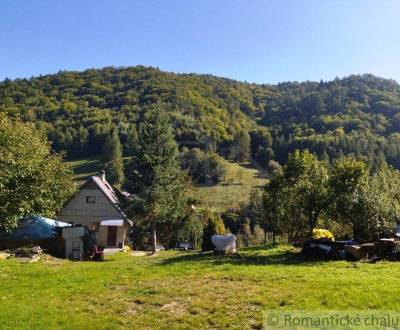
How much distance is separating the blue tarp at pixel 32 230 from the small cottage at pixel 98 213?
1141 cm

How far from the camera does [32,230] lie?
30.8 meters

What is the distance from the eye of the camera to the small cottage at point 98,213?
43656mm

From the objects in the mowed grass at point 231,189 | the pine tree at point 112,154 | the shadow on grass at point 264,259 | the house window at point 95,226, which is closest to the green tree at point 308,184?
the shadow on grass at point 264,259

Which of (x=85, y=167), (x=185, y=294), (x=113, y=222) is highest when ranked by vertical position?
(x=85, y=167)

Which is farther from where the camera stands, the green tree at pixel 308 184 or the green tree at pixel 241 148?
the green tree at pixel 241 148

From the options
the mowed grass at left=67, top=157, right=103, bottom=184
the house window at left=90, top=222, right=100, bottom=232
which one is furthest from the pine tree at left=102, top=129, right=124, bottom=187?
the house window at left=90, top=222, right=100, bottom=232

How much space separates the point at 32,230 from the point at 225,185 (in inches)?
4263

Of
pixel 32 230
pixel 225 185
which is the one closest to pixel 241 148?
pixel 225 185

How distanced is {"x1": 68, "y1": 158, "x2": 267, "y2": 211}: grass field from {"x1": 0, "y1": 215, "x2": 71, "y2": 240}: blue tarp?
76050 millimetres

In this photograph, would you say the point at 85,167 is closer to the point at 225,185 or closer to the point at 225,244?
the point at 225,185

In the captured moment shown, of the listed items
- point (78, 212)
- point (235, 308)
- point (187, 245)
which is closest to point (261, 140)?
point (187, 245)

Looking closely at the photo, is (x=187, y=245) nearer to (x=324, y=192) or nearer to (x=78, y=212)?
(x=78, y=212)

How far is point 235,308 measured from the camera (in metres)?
12.4

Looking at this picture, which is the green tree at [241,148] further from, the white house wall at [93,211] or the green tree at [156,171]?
the green tree at [156,171]
